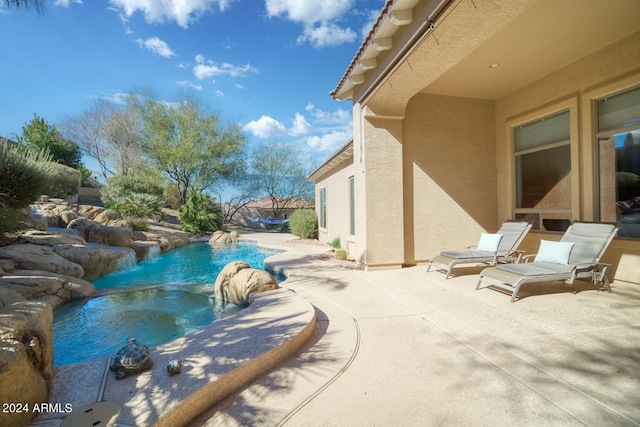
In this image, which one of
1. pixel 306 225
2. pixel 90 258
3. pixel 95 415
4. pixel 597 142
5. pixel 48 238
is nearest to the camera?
pixel 95 415

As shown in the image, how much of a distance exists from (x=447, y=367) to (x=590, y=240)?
4.74 metres

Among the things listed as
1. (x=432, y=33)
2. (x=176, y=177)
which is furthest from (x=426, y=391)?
(x=176, y=177)

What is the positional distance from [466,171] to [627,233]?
342cm

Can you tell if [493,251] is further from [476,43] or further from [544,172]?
[476,43]

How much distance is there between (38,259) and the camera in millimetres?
7000

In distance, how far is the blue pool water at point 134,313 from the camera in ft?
→ 13.9

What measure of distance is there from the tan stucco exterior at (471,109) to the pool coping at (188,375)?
4.14 m

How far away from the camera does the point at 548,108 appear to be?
6500 millimetres

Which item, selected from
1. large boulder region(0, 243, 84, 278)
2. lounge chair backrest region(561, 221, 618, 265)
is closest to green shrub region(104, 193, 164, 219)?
large boulder region(0, 243, 84, 278)

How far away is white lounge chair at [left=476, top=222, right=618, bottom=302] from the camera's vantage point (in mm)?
4561

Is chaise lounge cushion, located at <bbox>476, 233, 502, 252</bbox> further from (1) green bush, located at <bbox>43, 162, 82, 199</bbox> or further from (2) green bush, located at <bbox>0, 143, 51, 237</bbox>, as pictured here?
(1) green bush, located at <bbox>43, 162, 82, 199</bbox>

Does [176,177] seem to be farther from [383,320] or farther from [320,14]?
[383,320]

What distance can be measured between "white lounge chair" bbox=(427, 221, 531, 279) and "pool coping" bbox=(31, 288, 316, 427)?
401cm

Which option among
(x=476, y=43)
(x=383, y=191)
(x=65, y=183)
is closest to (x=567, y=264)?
(x=383, y=191)
